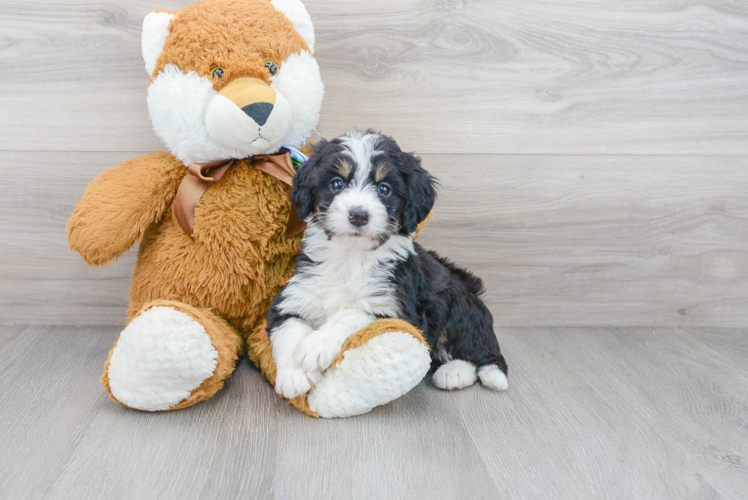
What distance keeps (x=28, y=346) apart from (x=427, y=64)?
1.55 meters

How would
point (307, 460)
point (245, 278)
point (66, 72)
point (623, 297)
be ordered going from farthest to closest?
point (623, 297)
point (66, 72)
point (245, 278)
point (307, 460)

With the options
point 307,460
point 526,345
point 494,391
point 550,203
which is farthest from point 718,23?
point 307,460

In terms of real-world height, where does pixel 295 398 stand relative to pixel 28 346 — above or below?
above

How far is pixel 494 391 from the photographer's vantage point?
5.24 ft

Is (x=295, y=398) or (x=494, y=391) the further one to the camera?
(x=494, y=391)

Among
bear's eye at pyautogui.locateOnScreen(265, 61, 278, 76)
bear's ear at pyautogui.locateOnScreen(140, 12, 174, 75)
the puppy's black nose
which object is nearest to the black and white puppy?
the puppy's black nose

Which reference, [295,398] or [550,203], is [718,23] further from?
[295,398]

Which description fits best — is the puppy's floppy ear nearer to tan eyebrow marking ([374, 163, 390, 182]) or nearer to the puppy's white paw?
tan eyebrow marking ([374, 163, 390, 182])

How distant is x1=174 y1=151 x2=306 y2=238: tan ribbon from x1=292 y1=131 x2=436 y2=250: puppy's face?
0.16 m

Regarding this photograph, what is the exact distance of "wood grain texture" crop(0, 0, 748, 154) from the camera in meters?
1.79

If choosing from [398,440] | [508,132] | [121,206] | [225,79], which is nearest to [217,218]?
[121,206]

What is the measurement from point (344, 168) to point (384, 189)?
0.11 metres

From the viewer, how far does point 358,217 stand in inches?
50.8

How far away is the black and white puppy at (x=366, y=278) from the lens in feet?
4.39
